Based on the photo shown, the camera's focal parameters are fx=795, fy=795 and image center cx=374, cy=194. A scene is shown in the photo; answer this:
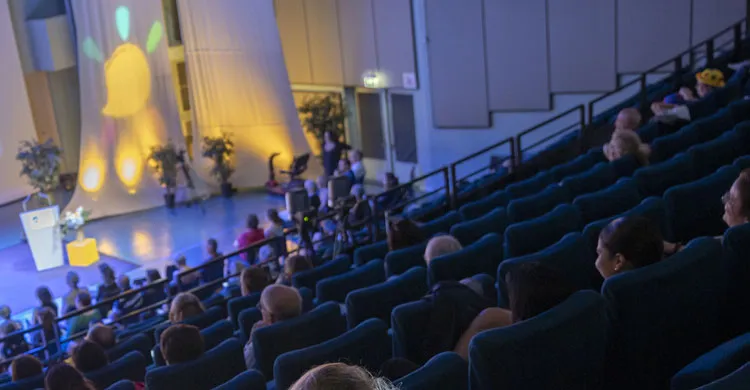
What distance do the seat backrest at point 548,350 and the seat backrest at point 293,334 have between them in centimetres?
146

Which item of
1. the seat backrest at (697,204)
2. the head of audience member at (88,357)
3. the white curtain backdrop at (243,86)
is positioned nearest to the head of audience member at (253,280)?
the head of audience member at (88,357)

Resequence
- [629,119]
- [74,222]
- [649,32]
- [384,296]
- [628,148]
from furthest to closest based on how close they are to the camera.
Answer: [74,222], [649,32], [629,119], [628,148], [384,296]

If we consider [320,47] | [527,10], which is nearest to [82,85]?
[320,47]

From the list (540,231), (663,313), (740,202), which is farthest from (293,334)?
(740,202)

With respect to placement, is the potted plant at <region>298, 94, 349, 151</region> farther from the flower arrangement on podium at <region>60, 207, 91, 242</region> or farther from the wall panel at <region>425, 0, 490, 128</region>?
the flower arrangement on podium at <region>60, 207, 91, 242</region>

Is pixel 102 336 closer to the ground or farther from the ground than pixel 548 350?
closer to the ground

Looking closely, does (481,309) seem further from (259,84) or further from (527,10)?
(259,84)

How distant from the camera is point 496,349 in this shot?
222cm

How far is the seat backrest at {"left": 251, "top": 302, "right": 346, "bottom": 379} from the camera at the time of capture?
11.8 feet

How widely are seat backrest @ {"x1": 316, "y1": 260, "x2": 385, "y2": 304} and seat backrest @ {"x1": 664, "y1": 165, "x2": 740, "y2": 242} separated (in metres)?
1.70

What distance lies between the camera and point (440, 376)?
2.25 metres

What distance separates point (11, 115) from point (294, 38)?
5.43 metres

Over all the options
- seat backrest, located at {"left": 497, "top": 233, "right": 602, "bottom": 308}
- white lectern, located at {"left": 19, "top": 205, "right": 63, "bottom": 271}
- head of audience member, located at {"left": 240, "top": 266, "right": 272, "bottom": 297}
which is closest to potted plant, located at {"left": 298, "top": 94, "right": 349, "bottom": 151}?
white lectern, located at {"left": 19, "top": 205, "right": 63, "bottom": 271}

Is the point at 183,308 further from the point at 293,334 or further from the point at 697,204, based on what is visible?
the point at 697,204
